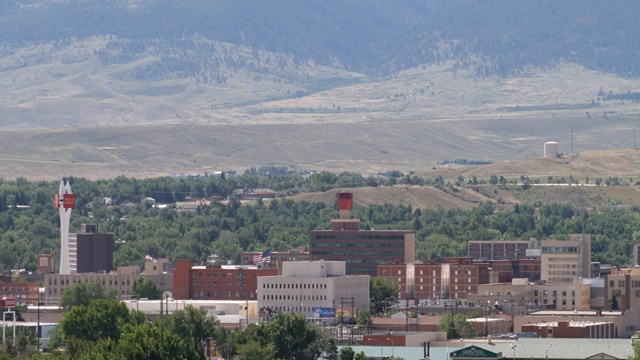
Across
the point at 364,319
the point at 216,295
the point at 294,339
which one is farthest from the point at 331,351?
the point at 216,295

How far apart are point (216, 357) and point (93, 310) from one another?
7642 mm

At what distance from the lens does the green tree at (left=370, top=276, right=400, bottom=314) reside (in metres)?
178

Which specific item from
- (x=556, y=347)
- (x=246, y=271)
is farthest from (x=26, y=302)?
(x=556, y=347)

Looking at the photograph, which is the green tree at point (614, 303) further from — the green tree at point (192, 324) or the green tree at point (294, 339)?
the green tree at point (294, 339)

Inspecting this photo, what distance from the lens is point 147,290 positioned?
190 m

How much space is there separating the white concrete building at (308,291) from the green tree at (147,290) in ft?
50.7

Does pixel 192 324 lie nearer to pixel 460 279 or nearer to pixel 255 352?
pixel 255 352

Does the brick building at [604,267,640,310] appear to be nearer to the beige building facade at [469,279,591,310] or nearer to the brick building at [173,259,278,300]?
the beige building facade at [469,279,591,310]

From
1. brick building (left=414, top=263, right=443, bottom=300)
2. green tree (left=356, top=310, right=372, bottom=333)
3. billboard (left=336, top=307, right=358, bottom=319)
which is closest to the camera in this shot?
green tree (left=356, top=310, right=372, bottom=333)

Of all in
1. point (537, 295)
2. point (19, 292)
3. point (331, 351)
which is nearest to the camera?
point (331, 351)

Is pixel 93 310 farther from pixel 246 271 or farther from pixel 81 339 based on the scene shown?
pixel 246 271

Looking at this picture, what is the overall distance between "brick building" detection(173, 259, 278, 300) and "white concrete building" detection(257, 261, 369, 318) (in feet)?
46.7

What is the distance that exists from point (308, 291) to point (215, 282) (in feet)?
68.8

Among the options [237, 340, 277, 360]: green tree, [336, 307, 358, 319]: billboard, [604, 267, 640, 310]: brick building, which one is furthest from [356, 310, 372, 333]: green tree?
[237, 340, 277, 360]: green tree
